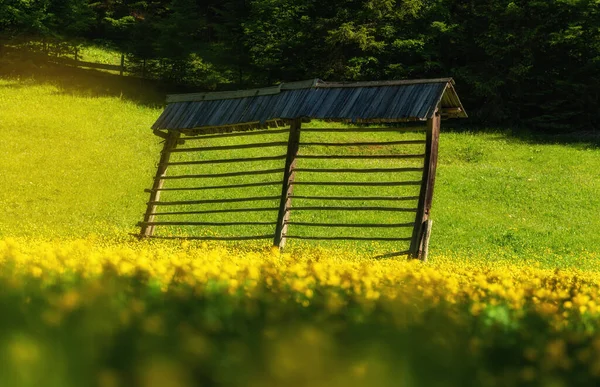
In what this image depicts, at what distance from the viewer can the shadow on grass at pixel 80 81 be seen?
3725 cm

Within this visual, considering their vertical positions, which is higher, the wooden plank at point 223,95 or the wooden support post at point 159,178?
the wooden plank at point 223,95

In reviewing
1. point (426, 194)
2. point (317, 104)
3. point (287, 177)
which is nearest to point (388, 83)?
point (317, 104)

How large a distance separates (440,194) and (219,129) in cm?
989

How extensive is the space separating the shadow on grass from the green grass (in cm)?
131

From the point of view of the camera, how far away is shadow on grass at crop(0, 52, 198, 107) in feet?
122

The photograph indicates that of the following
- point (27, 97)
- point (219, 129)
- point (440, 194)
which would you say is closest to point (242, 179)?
point (440, 194)

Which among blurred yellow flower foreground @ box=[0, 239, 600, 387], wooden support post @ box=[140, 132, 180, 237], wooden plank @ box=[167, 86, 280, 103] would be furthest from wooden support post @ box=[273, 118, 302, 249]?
blurred yellow flower foreground @ box=[0, 239, 600, 387]

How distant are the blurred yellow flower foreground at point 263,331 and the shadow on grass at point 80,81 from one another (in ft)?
111

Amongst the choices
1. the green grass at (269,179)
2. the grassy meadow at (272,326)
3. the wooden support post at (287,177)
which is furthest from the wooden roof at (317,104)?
the grassy meadow at (272,326)

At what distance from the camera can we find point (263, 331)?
2.44m

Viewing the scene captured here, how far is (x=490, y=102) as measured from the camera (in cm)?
3772

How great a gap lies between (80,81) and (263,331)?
38793mm

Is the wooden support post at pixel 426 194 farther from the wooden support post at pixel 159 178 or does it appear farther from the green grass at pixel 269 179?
the wooden support post at pixel 159 178

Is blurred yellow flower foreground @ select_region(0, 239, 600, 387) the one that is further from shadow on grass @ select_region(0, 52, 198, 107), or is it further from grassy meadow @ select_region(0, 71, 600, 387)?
shadow on grass @ select_region(0, 52, 198, 107)
